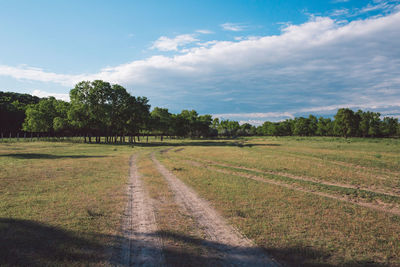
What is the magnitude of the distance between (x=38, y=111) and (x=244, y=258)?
95.6 metres

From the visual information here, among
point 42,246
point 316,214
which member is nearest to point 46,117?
point 42,246

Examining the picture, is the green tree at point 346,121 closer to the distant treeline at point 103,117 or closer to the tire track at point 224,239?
the distant treeline at point 103,117

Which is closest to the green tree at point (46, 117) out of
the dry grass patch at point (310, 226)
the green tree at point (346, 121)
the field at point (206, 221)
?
the field at point (206, 221)

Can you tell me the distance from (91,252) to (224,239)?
4.31 meters

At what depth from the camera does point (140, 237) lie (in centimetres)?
796

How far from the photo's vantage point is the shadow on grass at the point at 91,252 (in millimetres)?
6379

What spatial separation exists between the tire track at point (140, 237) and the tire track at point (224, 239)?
1.74 metres

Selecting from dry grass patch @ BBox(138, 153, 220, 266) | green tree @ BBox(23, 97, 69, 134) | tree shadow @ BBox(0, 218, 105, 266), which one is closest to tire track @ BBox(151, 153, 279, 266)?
dry grass patch @ BBox(138, 153, 220, 266)

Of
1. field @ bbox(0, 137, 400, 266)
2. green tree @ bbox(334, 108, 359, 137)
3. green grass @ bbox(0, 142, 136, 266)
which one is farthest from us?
green tree @ bbox(334, 108, 359, 137)

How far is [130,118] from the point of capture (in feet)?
251

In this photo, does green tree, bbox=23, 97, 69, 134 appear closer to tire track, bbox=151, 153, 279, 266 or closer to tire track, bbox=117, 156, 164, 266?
tire track, bbox=117, 156, 164, 266

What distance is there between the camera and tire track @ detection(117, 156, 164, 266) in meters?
6.52

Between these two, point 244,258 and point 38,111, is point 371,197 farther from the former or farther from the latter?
point 38,111

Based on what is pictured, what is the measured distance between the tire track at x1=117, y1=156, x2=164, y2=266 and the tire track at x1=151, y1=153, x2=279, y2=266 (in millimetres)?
1740
